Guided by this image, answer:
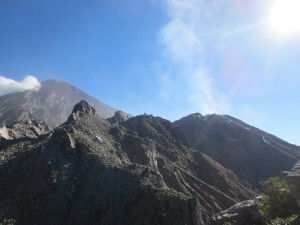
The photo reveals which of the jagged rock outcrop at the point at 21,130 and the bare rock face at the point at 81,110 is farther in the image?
the bare rock face at the point at 81,110

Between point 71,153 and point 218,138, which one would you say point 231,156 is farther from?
point 71,153

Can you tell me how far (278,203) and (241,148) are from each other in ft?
396

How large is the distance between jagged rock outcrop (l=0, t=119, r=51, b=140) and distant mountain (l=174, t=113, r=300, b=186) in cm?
8109

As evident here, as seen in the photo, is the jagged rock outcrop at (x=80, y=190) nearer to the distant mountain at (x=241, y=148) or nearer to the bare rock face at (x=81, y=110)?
the bare rock face at (x=81, y=110)

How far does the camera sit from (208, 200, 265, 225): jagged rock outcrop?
1399 inches

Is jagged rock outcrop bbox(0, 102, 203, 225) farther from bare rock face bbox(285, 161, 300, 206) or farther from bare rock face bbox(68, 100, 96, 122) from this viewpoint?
bare rock face bbox(68, 100, 96, 122)

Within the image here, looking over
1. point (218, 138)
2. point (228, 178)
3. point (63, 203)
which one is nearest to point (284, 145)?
point (218, 138)

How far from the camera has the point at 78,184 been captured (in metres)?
48.5

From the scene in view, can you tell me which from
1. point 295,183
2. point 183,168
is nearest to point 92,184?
point 295,183

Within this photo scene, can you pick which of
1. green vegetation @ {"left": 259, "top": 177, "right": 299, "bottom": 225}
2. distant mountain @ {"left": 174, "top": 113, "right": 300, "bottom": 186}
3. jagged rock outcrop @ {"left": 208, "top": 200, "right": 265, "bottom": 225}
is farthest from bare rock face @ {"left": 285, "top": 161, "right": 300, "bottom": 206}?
distant mountain @ {"left": 174, "top": 113, "right": 300, "bottom": 186}

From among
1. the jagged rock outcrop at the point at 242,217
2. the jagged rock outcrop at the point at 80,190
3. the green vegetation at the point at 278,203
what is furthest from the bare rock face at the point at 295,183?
the jagged rock outcrop at the point at 80,190

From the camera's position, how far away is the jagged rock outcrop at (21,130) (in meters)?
72.2

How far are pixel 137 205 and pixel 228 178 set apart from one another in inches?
2843

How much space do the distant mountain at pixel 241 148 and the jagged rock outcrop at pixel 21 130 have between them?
81.1 m
